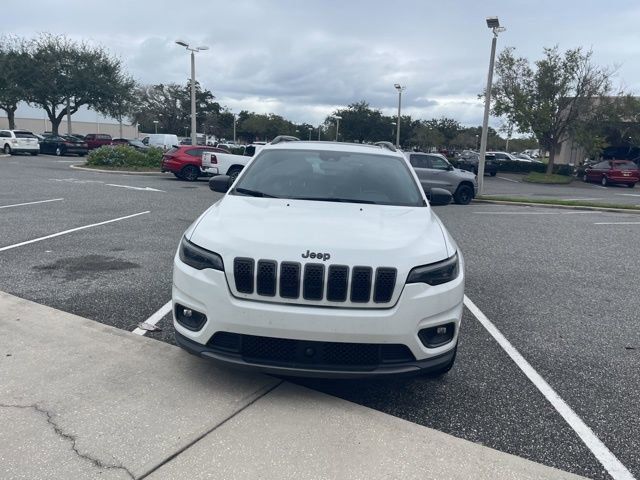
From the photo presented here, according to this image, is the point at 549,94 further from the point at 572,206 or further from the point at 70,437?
the point at 70,437

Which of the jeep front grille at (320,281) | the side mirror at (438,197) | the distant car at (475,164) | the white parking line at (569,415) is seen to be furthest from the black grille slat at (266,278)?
the distant car at (475,164)

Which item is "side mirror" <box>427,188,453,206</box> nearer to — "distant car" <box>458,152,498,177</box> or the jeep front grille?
the jeep front grille

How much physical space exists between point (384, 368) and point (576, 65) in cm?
3363

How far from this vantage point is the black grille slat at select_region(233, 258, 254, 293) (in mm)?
3160

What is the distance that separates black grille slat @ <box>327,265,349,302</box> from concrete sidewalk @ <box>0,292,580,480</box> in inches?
29.9

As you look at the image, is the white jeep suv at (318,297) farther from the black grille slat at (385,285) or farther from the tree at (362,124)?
the tree at (362,124)

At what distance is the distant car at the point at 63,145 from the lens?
121 feet

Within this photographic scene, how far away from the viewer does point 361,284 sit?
3125mm

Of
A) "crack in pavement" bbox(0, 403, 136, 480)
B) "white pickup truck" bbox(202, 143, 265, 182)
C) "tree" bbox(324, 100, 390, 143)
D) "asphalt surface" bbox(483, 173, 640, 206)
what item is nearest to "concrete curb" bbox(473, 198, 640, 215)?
"asphalt surface" bbox(483, 173, 640, 206)

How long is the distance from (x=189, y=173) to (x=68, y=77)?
26.7 meters

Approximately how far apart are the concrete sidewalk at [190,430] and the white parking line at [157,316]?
52cm

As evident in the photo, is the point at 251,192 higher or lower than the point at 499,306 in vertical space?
higher

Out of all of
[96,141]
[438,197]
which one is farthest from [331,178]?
[96,141]

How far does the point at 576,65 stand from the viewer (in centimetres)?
3120
